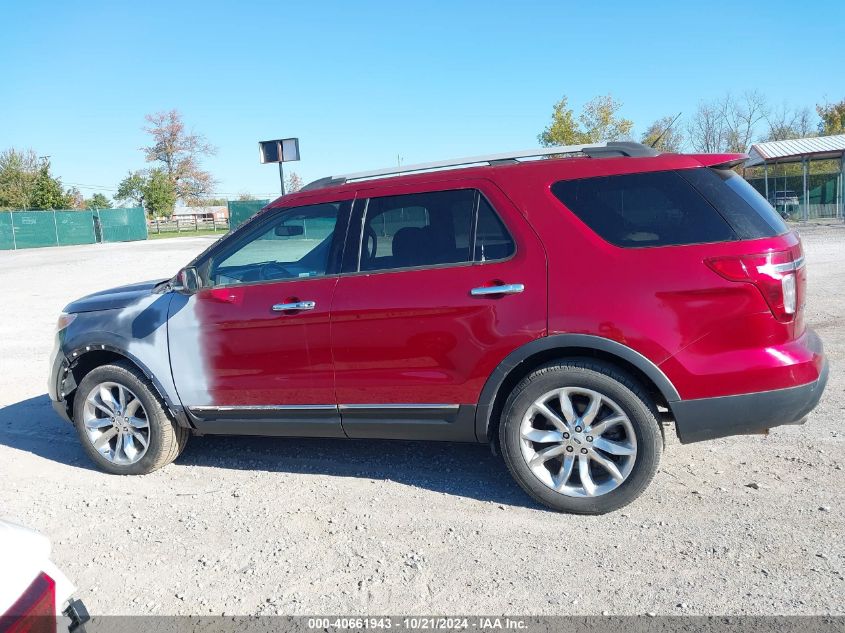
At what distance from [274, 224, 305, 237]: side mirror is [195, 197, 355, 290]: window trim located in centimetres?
7

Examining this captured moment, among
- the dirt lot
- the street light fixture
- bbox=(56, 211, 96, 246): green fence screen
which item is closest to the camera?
the dirt lot

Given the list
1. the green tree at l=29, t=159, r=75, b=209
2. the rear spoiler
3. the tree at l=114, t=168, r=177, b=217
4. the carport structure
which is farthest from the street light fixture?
the tree at l=114, t=168, r=177, b=217

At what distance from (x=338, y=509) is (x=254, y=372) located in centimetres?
100

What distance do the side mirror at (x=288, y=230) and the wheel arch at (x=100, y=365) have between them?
1254 millimetres

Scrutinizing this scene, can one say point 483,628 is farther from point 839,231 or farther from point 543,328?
point 839,231

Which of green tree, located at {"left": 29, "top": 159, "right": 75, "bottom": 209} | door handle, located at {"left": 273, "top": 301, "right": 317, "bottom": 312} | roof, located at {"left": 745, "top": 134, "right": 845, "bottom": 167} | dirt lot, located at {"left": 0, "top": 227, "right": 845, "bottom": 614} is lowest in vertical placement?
dirt lot, located at {"left": 0, "top": 227, "right": 845, "bottom": 614}

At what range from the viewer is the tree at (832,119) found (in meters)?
47.7

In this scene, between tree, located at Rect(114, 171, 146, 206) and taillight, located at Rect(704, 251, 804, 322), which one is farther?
tree, located at Rect(114, 171, 146, 206)

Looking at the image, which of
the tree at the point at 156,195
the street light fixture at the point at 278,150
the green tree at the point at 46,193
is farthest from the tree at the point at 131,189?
the street light fixture at the point at 278,150

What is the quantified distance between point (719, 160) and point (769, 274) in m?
0.72

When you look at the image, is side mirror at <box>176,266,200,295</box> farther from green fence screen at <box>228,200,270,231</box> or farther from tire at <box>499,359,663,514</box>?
green fence screen at <box>228,200,270,231</box>

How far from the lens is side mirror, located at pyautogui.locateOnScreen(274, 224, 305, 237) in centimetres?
429

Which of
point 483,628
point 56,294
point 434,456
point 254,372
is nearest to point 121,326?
point 254,372

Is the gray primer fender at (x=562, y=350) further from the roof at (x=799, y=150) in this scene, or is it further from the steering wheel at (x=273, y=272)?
the roof at (x=799, y=150)
